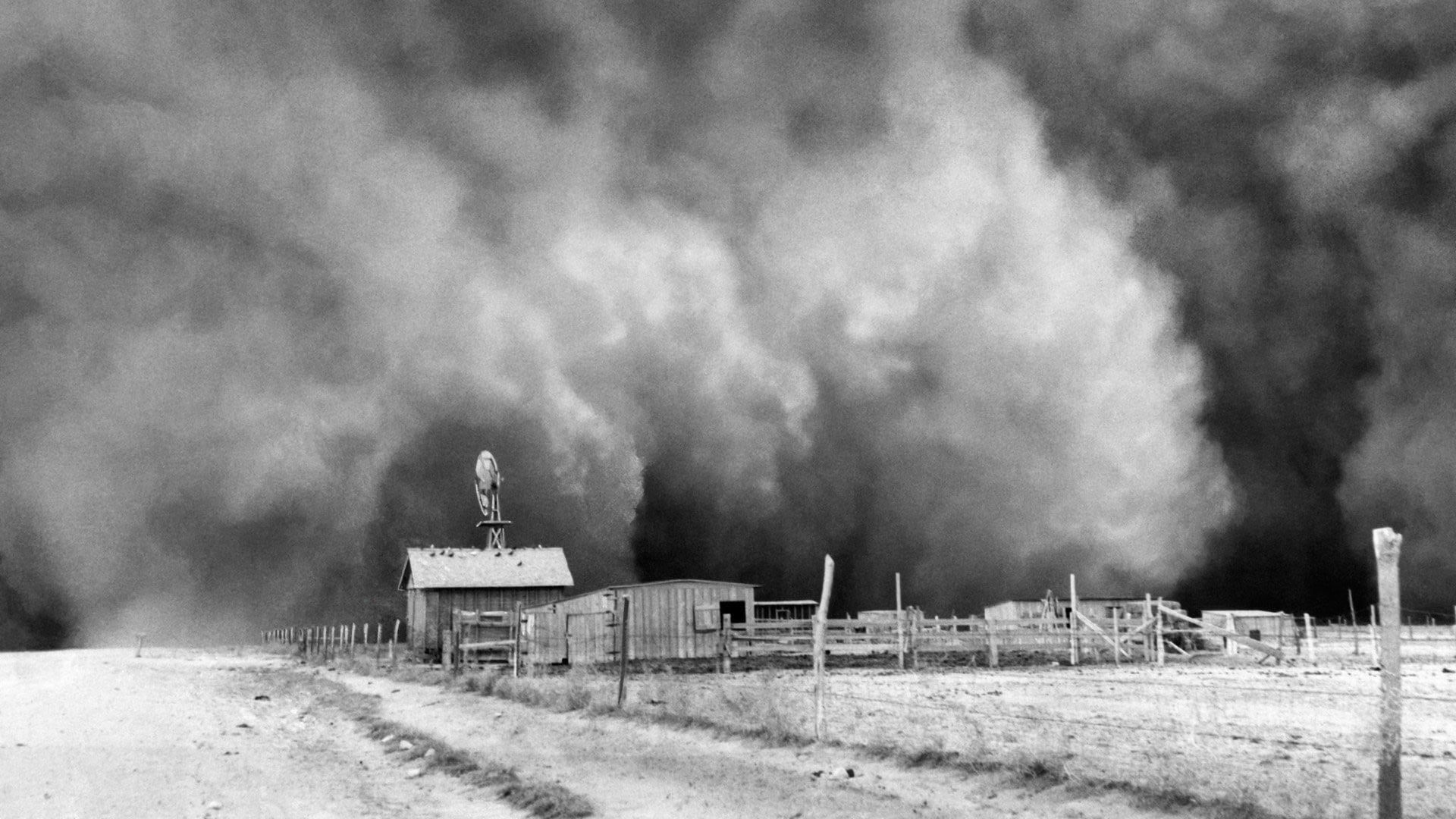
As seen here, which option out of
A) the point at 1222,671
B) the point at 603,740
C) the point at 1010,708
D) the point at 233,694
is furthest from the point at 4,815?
the point at 1222,671

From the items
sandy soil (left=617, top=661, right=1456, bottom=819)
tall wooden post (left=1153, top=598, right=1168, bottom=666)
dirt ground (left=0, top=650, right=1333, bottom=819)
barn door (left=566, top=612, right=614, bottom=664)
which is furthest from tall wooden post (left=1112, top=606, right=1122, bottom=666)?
dirt ground (left=0, top=650, right=1333, bottom=819)

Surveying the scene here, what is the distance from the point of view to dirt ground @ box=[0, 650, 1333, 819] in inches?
510

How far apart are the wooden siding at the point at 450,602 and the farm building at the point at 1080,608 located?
21.1 meters

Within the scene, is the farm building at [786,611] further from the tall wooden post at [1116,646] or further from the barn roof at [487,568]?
the tall wooden post at [1116,646]

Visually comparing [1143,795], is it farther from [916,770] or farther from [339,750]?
[339,750]

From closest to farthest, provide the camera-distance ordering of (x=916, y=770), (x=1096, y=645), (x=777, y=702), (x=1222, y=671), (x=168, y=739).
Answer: (x=916, y=770) → (x=168, y=739) → (x=777, y=702) → (x=1222, y=671) → (x=1096, y=645)

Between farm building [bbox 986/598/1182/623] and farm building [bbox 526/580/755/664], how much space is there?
12.0m

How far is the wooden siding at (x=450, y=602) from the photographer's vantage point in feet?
179

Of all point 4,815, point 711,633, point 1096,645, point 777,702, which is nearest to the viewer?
point 4,815

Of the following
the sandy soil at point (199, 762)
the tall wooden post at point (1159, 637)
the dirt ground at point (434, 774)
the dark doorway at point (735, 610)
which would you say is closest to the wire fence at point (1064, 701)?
the tall wooden post at point (1159, 637)

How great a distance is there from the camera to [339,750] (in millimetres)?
19594

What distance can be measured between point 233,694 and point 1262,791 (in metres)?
28.7

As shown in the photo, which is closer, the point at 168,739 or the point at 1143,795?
A: the point at 1143,795

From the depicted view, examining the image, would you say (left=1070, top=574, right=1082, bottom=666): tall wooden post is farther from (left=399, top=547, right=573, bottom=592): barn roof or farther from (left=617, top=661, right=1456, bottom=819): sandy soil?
Result: (left=399, top=547, right=573, bottom=592): barn roof
